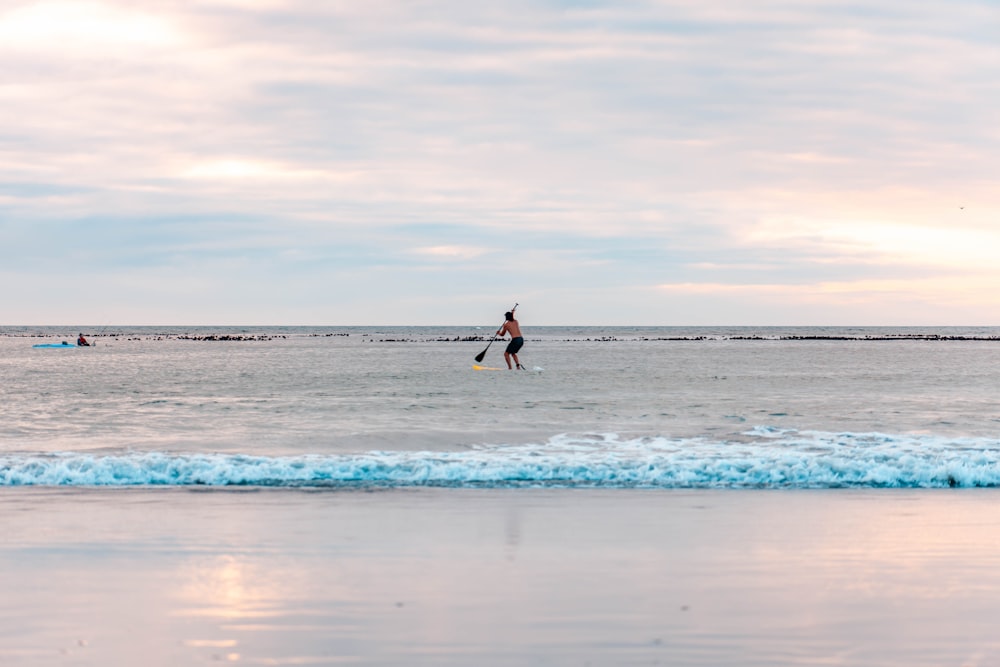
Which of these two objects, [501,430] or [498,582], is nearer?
[498,582]

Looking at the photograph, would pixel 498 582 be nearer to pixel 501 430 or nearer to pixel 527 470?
pixel 527 470

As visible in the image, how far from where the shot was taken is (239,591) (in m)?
7.80

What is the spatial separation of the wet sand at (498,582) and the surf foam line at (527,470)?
6.86ft

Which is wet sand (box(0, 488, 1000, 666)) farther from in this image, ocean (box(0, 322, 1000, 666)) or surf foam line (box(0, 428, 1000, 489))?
surf foam line (box(0, 428, 1000, 489))

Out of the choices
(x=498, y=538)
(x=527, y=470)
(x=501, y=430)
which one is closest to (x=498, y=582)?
(x=498, y=538)

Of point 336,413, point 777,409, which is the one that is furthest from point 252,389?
point 777,409

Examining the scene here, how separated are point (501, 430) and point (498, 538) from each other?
11047 mm

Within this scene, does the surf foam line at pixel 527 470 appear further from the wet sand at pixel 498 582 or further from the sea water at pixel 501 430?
the wet sand at pixel 498 582

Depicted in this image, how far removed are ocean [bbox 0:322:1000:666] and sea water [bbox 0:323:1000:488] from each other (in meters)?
0.10

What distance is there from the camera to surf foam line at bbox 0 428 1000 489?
14523mm

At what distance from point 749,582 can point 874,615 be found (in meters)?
1.19

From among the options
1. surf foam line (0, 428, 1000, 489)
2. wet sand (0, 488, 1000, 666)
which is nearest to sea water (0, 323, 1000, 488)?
surf foam line (0, 428, 1000, 489)

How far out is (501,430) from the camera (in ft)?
69.1

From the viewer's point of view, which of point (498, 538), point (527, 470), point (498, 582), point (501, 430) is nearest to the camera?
point (498, 582)
